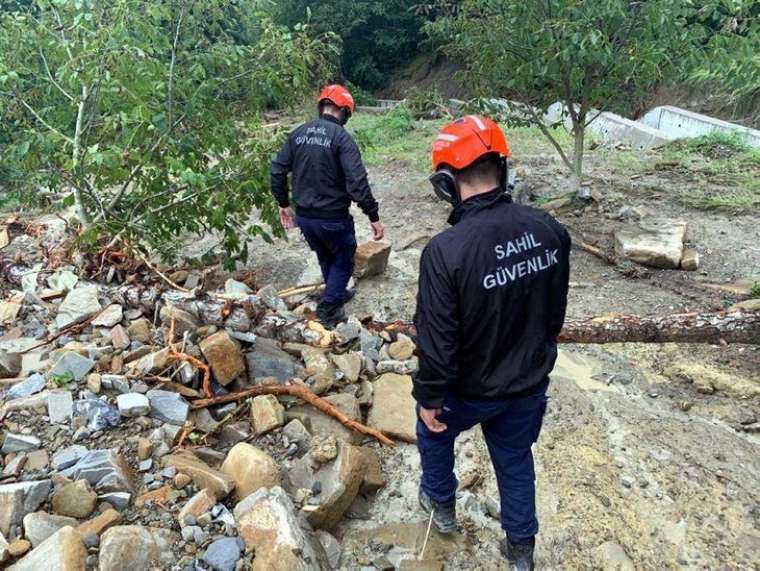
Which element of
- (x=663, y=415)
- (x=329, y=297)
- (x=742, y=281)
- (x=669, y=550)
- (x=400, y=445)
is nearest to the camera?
(x=669, y=550)

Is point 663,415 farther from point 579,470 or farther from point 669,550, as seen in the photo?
point 669,550

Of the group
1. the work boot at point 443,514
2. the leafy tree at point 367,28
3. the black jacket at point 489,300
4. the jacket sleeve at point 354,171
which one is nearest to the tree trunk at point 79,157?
the jacket sleeve at point 354,171

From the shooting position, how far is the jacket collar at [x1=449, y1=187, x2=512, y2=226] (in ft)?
6.51

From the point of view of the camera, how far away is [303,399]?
3229mm

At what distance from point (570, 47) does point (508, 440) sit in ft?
14.5

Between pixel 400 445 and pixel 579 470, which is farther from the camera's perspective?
pixel 400 445

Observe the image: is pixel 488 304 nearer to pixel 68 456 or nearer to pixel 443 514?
pixel 443 514

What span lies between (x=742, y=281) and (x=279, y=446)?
14.8 ft

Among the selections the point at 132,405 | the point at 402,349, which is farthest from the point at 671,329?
the point at 132,405

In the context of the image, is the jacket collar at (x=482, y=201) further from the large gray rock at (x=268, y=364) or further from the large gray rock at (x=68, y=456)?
the large gray rock at (x=68, y=456)

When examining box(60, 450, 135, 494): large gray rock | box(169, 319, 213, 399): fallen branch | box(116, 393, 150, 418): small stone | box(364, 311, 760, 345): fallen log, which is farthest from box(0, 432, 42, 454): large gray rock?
box(364, 311, 760, 345): fallen log

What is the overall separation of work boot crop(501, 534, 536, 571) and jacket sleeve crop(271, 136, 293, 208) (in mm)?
3057

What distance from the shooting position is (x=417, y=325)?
211 centimetres

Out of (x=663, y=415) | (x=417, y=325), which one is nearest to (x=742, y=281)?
(x=663, y=415)
